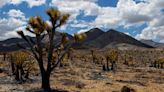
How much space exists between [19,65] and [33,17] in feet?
29.5

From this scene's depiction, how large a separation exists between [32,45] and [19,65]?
21.9 ft

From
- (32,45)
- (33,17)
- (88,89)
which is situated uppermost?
(33,17)

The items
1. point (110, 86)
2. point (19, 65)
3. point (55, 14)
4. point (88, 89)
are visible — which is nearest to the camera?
point (55, 14)

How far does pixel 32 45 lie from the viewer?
30.5 m

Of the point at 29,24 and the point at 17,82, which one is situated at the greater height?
the point at 29,24

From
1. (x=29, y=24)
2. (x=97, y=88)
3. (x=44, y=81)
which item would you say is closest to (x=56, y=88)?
(x=44, y=81)

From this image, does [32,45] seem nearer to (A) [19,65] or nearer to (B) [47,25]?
(B) [47,25]

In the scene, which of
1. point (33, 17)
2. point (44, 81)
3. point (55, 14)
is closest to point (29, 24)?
point (33, 17)

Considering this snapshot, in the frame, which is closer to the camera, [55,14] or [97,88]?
[55,14]

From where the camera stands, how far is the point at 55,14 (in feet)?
92.5

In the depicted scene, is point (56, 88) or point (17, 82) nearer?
point (56, 88)

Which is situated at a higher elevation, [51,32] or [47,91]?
[51,32]

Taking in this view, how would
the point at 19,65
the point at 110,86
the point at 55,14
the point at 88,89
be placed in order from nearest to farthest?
the point at 55,14, the point at 88,89, the point at 110,86, the point at 19,65

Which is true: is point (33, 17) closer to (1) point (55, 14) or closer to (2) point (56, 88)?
(1) point (55, 14)
